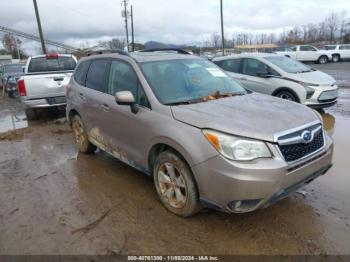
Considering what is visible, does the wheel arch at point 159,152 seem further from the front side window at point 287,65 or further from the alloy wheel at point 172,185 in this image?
the front side window at point 287,65

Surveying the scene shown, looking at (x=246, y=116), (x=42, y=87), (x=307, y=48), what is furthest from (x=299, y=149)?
(x=307, y=48)

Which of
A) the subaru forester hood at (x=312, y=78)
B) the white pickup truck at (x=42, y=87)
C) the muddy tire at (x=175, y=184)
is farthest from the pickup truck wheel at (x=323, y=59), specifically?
the muddy tire at (x=175, y=184)

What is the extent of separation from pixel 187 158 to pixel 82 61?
349 centimetres

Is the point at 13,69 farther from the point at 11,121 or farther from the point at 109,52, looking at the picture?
the point at 109,52

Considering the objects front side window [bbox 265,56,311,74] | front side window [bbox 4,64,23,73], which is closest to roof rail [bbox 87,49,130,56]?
front side window [bbox 265,56,311,74]

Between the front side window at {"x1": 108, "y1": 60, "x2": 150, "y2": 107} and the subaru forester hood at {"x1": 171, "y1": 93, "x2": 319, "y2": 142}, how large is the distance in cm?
61

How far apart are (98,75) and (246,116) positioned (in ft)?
8.97

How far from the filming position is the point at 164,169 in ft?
11.9

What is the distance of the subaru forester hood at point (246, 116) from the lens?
3.01 m

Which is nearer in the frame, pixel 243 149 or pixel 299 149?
pixel 243 149

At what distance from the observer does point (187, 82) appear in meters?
4.15

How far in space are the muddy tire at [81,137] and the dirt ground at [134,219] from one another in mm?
524

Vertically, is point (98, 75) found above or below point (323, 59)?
above

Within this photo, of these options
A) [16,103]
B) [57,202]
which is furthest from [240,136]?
[16,103]
